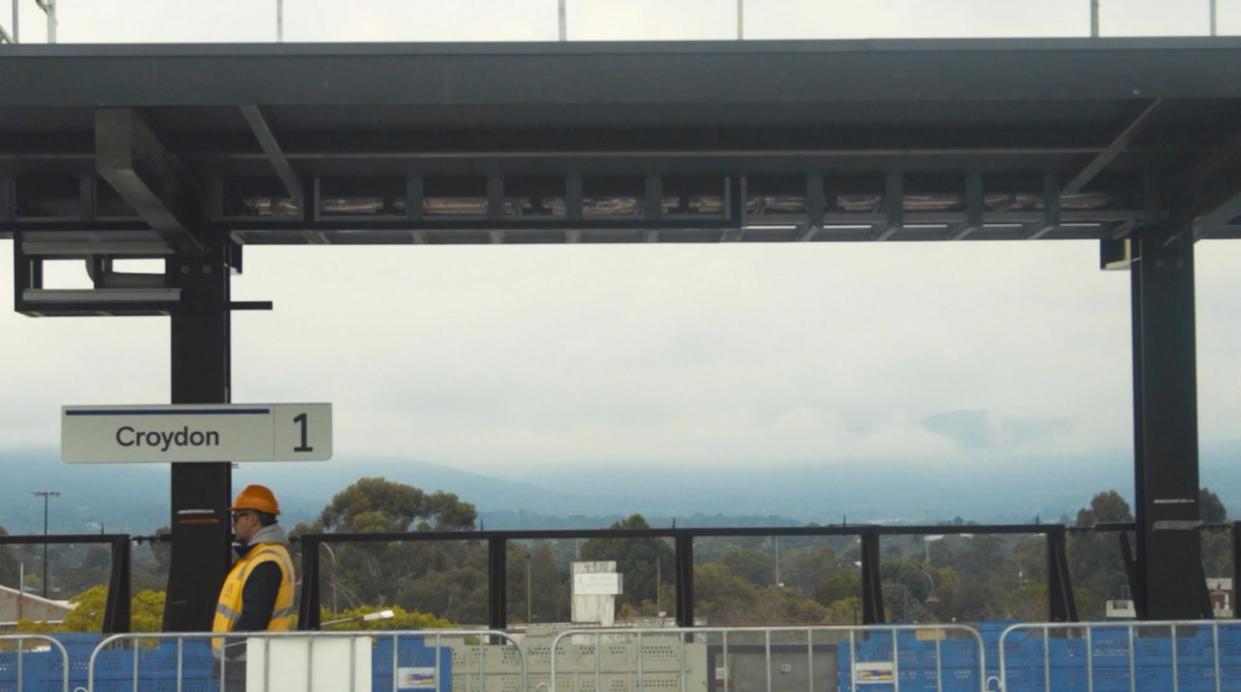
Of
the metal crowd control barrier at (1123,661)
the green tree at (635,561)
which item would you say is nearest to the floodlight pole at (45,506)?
the green tree at (635,561)

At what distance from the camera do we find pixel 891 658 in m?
→ 10.6

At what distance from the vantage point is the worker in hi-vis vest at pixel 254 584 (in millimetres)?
9172

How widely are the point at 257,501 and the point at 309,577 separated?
11.3ft

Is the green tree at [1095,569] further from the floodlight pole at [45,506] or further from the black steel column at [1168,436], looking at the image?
the floodlight pole at [45,506]

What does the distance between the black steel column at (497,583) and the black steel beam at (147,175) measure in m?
3.47

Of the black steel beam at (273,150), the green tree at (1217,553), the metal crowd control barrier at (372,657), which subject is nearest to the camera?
the black steel beam at (273,150)

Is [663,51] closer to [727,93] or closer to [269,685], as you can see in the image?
[727,93]

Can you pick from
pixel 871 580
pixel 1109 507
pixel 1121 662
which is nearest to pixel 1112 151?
pixel 1121 662

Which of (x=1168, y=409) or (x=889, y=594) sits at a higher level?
(x=1168, y=409)

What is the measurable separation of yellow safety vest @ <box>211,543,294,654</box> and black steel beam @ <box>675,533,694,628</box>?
13.7 ft

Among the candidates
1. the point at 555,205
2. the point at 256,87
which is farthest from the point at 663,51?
the point at 555,205

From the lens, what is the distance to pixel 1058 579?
1290cm

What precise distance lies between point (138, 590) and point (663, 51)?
692 centimetres

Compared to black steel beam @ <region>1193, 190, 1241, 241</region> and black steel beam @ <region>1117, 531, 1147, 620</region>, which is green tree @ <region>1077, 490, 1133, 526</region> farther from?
black steel beam @ <region>1193, 190, 1241, 241</region>
